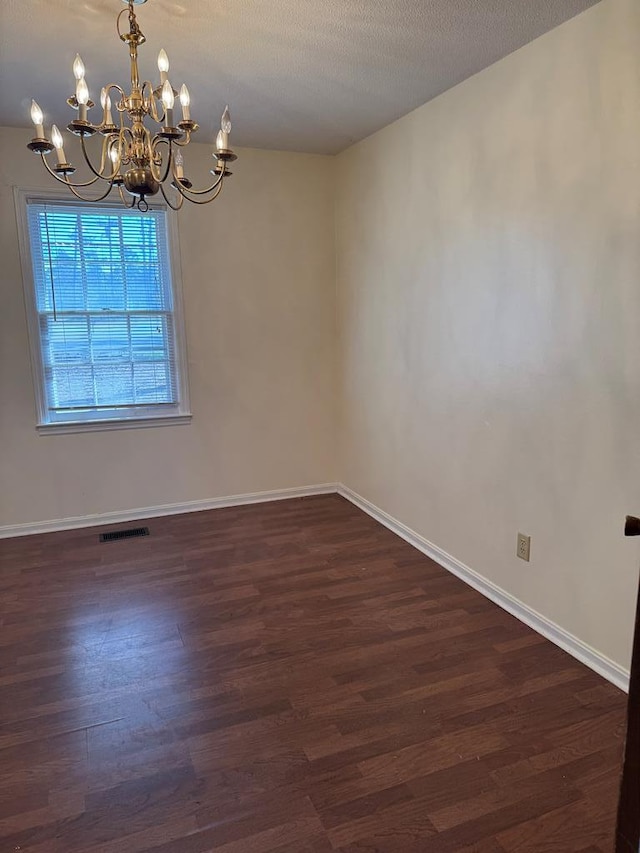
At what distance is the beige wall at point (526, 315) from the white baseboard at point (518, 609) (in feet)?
0.15

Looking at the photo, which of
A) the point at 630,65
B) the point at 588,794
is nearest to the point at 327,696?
the point at 588,794

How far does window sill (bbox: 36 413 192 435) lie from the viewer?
3736 millimetres

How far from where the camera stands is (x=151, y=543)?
11.8ft

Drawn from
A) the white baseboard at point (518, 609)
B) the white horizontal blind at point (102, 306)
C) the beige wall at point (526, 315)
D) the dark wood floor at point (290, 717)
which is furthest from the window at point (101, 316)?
the white baseboard at point (518, 609)

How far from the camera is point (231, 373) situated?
163 inches

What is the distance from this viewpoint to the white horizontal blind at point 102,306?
3.62m

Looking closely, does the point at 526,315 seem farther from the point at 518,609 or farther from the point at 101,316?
the point at 101,316

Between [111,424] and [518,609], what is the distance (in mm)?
2846

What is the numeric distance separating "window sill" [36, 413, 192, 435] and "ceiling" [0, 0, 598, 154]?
1856mm

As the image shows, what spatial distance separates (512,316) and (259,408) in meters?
2.20

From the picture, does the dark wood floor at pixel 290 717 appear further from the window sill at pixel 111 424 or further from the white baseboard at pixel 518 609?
the window sill at pixel 111 424

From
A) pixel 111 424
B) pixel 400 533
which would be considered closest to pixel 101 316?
pixel 111 424

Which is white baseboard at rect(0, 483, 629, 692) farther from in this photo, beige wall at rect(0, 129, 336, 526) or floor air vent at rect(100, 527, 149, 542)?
floor air vent at rect(100, 527, 149, 542)

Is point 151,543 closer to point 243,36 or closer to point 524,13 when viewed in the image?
point 243,36
